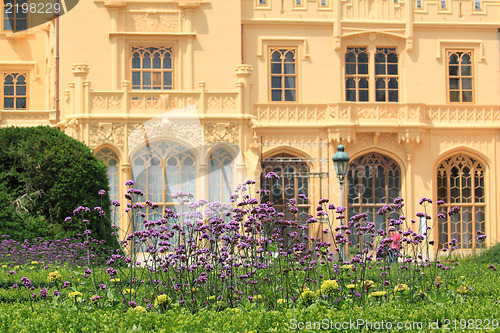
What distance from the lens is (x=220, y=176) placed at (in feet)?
71.6

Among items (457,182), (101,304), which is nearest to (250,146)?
(457,182)

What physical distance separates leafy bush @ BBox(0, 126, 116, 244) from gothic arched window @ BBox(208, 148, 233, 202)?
4.46 meters

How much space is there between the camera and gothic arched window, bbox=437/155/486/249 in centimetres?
2420

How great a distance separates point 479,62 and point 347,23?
4.59 meters

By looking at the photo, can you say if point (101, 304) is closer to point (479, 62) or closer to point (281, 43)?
point (281, 43)

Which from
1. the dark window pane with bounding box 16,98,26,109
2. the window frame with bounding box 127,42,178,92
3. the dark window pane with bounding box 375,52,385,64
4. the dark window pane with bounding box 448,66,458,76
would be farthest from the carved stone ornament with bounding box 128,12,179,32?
the dark window pane with bounding box 448,66,458,76

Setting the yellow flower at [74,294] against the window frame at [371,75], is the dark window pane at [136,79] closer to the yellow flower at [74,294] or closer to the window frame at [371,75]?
the window frame at [371,75]

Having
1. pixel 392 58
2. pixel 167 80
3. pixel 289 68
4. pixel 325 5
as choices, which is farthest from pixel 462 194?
→ pixel 167 80

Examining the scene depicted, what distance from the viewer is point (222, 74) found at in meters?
23.9

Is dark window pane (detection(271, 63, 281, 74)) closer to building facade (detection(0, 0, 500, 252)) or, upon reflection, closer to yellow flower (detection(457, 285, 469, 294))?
building facade (detection(0, 0, 500, 252))

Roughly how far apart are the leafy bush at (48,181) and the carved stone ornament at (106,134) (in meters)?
3.17

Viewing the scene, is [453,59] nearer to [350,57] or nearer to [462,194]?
[350,57]

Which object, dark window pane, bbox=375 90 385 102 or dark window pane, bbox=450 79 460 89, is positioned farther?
dark window pane, bbox=450 79 460 89

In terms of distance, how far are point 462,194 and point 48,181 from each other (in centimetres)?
1327
